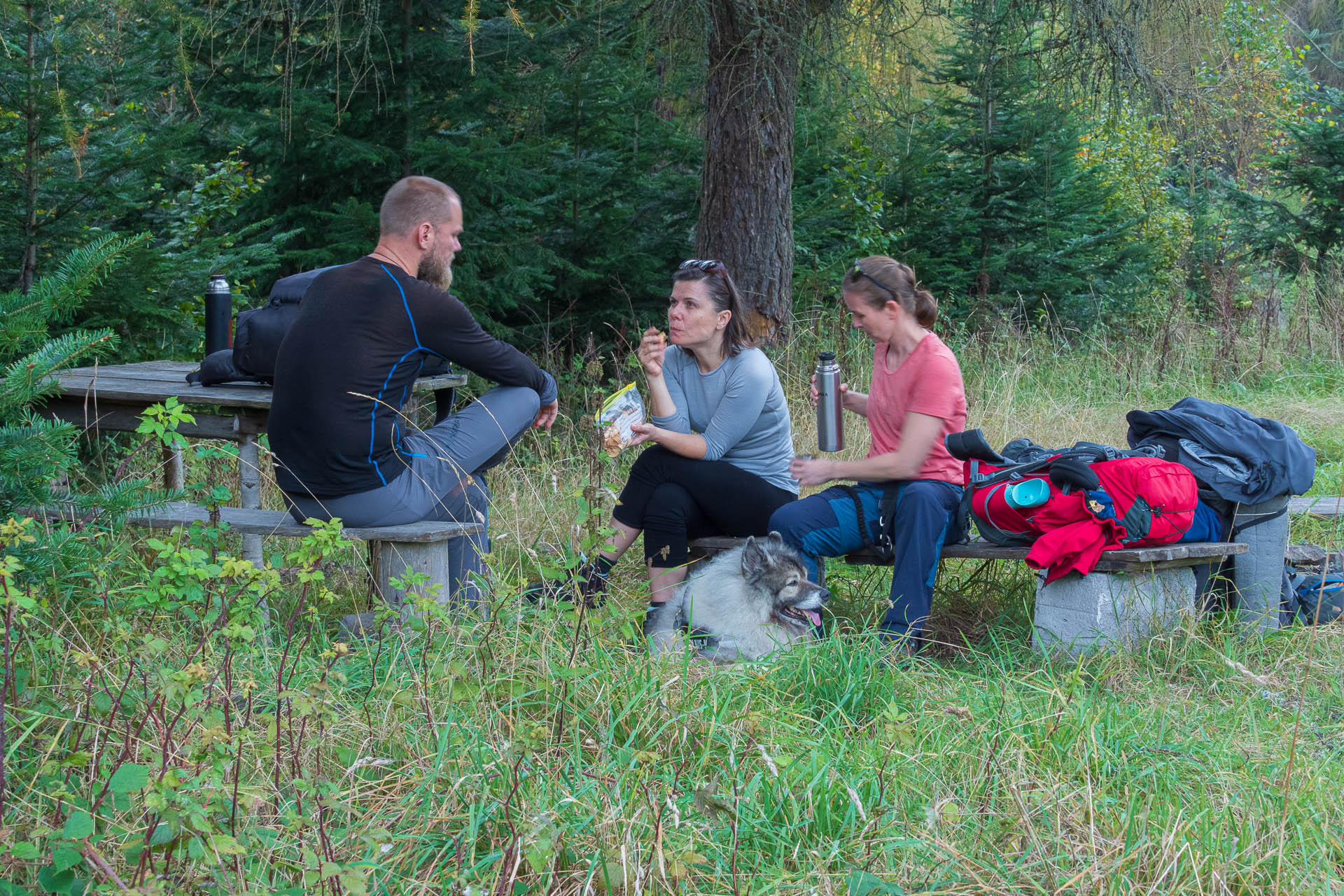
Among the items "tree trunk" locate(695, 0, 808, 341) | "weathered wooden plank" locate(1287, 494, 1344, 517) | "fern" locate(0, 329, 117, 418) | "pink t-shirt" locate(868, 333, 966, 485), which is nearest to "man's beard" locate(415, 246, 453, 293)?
"fern" locate(0, 329, 117, 418)

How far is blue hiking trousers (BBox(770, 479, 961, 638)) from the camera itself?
356 centimetres

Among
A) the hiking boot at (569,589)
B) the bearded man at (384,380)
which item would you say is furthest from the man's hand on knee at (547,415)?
the hiking boot at (569,589)

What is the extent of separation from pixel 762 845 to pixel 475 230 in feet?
18.6

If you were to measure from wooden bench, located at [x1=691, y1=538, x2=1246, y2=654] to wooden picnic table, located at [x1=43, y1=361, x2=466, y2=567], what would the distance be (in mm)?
2600

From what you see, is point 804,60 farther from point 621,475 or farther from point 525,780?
point 525,780

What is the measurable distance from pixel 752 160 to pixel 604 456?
3623 millimetres

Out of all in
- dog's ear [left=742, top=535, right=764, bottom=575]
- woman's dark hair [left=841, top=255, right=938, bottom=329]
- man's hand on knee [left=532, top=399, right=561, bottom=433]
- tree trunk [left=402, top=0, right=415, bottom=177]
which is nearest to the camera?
dog's ear [left=742, top=535, right=764, bottom=575]

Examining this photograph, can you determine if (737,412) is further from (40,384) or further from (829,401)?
(40,384)

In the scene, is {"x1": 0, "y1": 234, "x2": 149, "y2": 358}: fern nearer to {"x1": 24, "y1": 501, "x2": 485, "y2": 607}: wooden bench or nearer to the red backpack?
{"x1": 24, "y1": 501, "x2": 485, "y2": 607}: wooden bench

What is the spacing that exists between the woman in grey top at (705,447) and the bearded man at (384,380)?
0.57 m

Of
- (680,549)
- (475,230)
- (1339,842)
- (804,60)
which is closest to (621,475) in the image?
(680,549)

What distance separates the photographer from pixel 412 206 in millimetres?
3746

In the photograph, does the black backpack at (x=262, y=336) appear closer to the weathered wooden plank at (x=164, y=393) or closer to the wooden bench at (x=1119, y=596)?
the weathered wooden plank at (x=164, y=393)

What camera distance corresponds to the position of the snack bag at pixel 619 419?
365 cm
